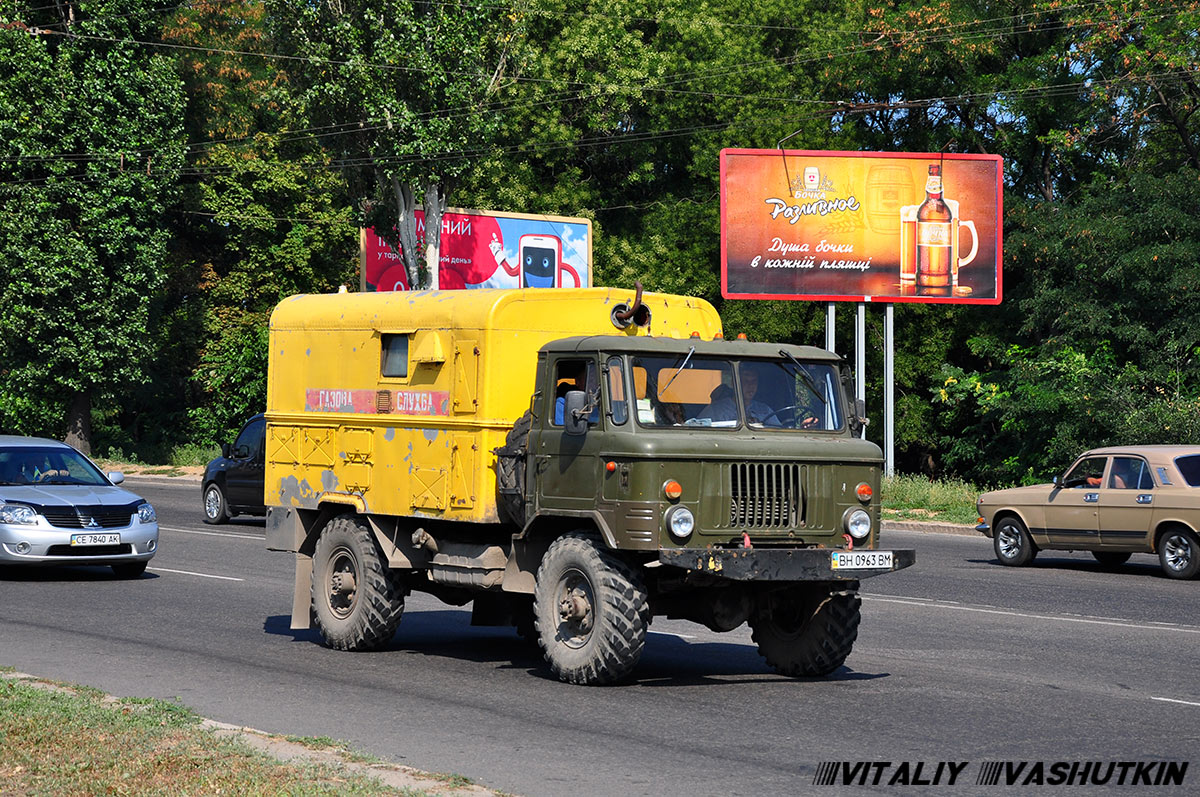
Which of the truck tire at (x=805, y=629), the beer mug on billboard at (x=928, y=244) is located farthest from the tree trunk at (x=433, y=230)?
the truck tire at (x=805, y=629)

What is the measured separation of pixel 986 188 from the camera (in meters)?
37.5

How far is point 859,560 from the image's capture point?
34.5 ft

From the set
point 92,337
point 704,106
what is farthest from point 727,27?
point 92,337

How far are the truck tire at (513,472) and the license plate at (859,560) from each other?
7.73ft

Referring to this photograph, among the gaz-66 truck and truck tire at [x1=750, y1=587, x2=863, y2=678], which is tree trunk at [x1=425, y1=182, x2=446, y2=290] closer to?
the gaz-66 truck

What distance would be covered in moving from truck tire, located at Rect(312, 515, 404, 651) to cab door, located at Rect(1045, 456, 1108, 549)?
39.6 feet

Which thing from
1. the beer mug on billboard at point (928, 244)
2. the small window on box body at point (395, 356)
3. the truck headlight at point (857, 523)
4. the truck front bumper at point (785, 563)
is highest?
the beer mug on billboard at point (928, 244)

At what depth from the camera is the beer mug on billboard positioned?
37.2 metres

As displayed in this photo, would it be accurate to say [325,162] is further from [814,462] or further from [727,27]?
[814,462]

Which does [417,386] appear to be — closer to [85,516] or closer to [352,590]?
[352,590]

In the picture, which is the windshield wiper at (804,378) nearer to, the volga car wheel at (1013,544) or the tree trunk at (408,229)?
the volga car wheel at (1013,544)

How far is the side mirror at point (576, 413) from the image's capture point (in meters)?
10.6

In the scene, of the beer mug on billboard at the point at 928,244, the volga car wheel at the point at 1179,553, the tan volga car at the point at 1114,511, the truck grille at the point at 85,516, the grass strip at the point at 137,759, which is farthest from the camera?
the beer mug on billboard at the point at 928,244

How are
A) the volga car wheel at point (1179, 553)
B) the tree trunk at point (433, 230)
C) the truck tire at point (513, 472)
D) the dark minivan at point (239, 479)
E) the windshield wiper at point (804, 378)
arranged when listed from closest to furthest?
the truck tire at point (513, 472)
the windshield wiper at point (804, 378)
the volga car wheel at point (1179, 553)
the dark minivan at point (239, 479)
the tree trunk at point (433, 230)
